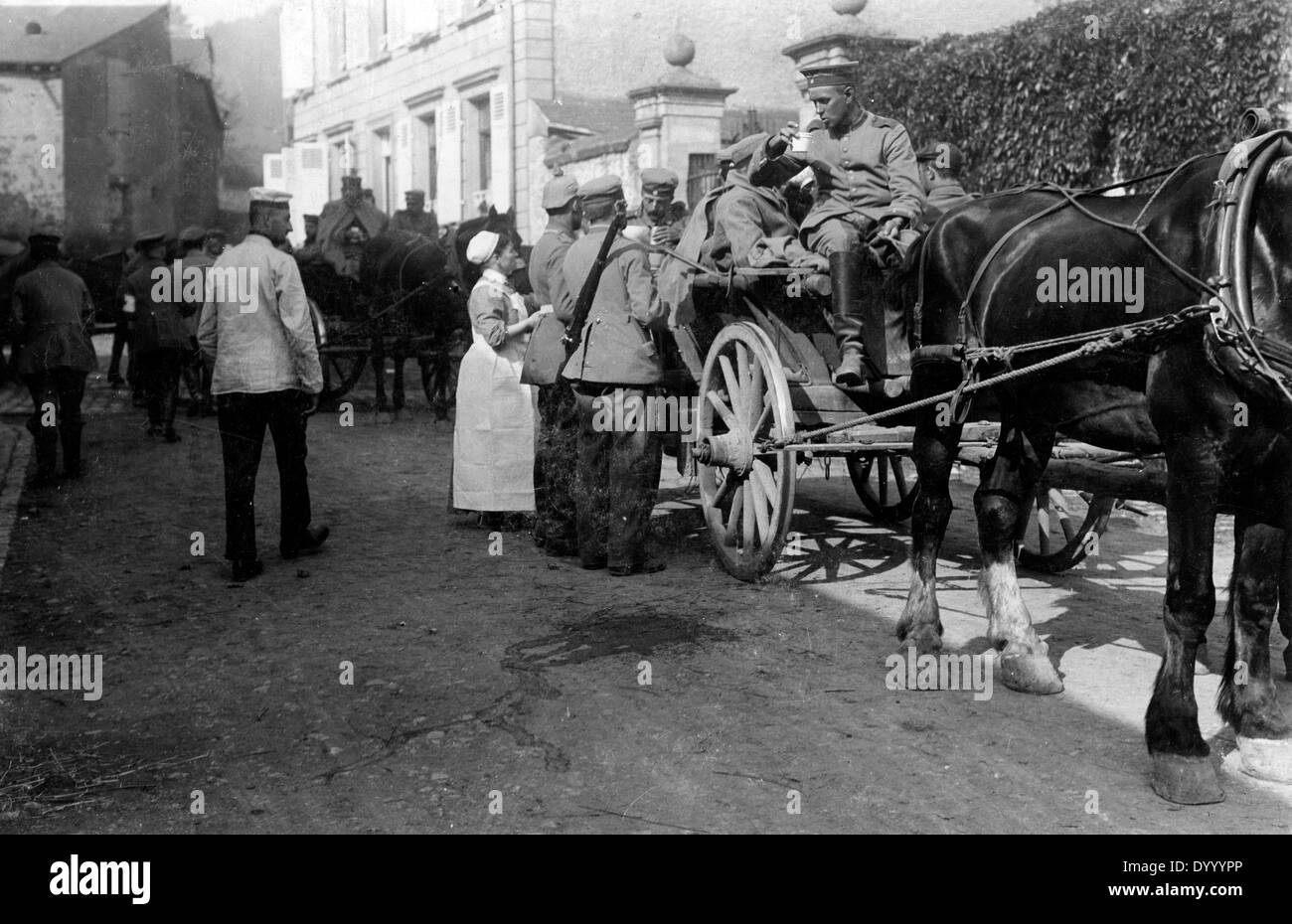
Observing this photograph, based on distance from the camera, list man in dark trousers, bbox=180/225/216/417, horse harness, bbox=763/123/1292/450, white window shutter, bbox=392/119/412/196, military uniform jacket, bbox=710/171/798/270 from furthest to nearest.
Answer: white window shutter, bbox=392/119/412/196
man in dark trousers, bbox=180/225/216/417
military uniform jacket, bbox=710/171/798/270
horse harness, bbox=763/123/1292/450

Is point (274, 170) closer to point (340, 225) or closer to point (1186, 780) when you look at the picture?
point (340, 225)

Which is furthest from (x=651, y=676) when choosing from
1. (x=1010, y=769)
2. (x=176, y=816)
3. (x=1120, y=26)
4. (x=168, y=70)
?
(x=168, y=70)

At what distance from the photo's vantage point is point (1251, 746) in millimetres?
4180

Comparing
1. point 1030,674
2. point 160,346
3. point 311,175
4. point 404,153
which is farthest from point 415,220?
point 1030,674

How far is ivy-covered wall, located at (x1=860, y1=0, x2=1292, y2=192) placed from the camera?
11.2 m

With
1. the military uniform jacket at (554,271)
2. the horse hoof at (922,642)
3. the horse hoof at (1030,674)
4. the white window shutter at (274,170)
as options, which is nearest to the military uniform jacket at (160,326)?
the military uniform jacket at (554,271)

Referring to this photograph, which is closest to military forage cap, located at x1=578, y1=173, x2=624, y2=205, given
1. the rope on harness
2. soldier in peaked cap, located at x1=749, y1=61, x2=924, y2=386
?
soldier in peaked cap, located at x1=749, y1=61, x2=924, y2=386

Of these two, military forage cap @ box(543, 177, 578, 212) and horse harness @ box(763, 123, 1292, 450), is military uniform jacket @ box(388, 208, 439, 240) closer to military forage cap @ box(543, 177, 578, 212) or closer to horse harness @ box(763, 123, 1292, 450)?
military forage cap @ box(543, 177, 578, 212)

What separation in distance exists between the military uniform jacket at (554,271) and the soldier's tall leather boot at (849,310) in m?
1.95

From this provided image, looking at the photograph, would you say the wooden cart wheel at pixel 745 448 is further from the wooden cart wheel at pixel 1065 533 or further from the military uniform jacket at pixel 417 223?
the military uniform jacket at pixel 417 223

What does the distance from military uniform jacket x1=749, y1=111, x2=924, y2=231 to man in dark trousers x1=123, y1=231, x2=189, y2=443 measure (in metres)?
7.71

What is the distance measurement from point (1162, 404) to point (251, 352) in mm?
4916

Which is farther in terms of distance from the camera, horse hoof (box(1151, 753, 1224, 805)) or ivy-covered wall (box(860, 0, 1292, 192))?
ivy-covered wall (box(860, 0, 1292, 192))
